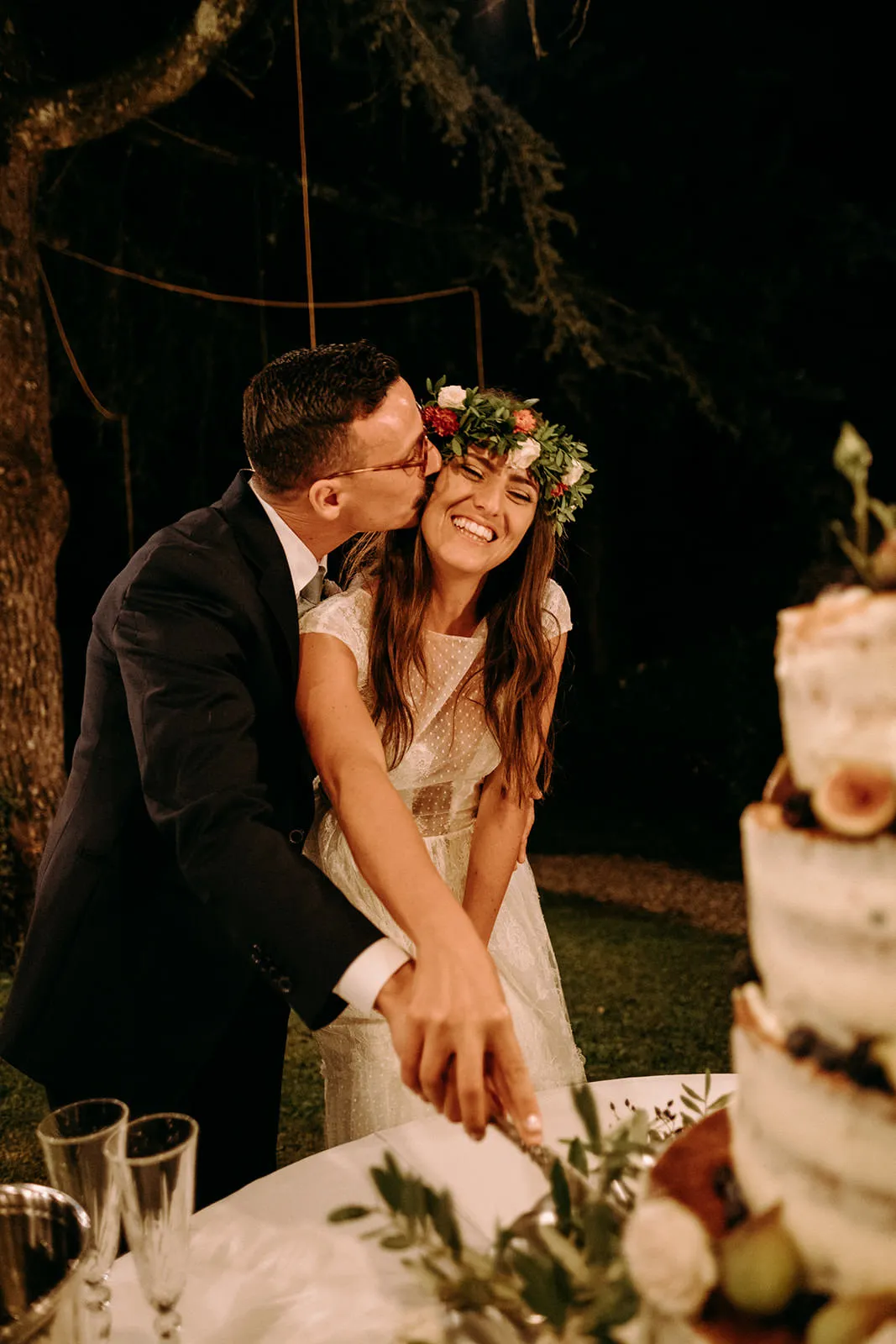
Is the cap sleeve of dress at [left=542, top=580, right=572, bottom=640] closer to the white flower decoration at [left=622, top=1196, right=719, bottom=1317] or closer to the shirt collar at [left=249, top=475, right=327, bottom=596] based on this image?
the shirt collar at [left=249, top=475, right=327, bottom=596]

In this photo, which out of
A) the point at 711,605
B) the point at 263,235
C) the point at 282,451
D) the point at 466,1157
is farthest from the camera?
the point at 711,605

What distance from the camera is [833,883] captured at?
94 centimetres

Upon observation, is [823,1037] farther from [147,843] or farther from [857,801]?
[147,843]

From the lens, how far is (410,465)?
2.75 m

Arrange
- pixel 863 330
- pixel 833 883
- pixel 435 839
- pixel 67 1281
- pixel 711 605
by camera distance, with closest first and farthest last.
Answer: pixel 833 883 → pixel 67 1281 → pixel 435 839 → pixel 863 330 → pixel 711 605

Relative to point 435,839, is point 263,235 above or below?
above

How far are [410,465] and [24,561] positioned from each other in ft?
14.2

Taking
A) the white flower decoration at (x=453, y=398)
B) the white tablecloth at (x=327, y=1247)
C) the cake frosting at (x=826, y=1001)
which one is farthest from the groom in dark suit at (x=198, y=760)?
the cake frosting at (x=826, y=1001)

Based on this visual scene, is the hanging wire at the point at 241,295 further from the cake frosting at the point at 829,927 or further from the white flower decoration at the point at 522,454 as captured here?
the cake frosting at the point at 829,927

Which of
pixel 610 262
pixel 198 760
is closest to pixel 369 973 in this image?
pixel 198 760

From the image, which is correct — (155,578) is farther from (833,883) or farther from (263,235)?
(263,235)

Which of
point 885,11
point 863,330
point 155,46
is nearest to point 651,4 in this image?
point 885,11

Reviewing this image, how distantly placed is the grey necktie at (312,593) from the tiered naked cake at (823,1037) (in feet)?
6.55

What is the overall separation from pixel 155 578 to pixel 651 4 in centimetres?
1120
